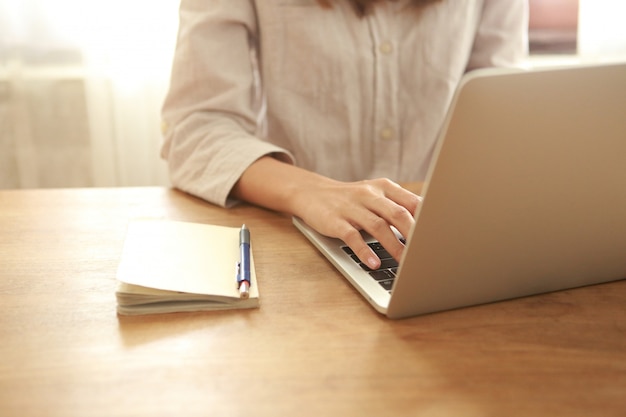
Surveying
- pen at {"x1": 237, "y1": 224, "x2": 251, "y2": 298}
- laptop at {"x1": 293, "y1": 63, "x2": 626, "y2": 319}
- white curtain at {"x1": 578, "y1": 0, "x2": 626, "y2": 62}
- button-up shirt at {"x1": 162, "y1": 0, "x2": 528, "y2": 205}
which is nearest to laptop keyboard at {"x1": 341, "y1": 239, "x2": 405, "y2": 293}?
laptop at {"x1": 293, "y1": 63, "x2": 626, "y2": 319}

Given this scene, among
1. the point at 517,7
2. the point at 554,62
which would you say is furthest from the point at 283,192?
the point at 554,62

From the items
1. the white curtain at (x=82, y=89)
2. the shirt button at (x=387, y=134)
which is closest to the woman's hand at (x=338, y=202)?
the shirt button at (x=387, y=134)

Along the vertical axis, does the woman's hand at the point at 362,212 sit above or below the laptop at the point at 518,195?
below

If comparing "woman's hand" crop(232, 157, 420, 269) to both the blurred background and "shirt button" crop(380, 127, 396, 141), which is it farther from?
the blurred background

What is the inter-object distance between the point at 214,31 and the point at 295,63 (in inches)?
6.2

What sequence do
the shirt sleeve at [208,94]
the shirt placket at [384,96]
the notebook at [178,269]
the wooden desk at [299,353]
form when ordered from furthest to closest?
the shirt placket at [384,96] < the shirt sleeve at [208,94] < the notebook at [178,269] < the wooden desk at [299,353]

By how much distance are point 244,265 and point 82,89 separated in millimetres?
1251

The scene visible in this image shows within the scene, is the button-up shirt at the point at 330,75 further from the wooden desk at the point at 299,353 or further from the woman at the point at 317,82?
the wooden desk at the point at 299,353

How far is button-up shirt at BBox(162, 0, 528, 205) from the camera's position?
1.10m

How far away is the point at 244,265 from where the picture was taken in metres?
0.72

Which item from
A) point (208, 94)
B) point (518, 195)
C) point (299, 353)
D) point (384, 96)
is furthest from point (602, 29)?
point (299, 353)

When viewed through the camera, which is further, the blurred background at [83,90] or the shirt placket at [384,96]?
the blurred background at [83,90]

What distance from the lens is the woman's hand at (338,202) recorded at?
2.47 ft

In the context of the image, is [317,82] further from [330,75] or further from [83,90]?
[83,90]
